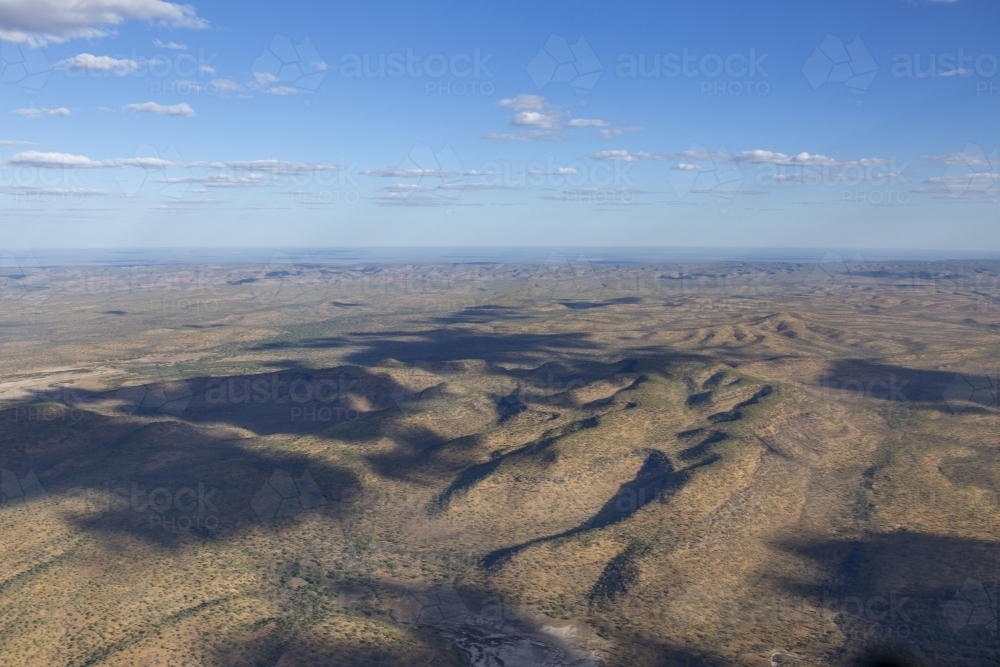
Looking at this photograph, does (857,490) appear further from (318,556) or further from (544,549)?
(318,556)

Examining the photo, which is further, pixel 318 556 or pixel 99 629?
pixel 318 556

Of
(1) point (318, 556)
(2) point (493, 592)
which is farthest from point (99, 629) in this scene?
(2) point (493, 592)

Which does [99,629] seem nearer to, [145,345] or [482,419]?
[482,419]

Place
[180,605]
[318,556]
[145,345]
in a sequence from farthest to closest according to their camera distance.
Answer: [145,345], [318,556], [180,605]

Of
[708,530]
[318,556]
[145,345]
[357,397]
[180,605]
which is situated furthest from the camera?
[145,345]

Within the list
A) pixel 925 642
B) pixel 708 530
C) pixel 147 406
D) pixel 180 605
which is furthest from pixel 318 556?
pixel 147 406

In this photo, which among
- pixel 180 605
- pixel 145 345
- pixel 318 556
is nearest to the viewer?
pixel 180 605
